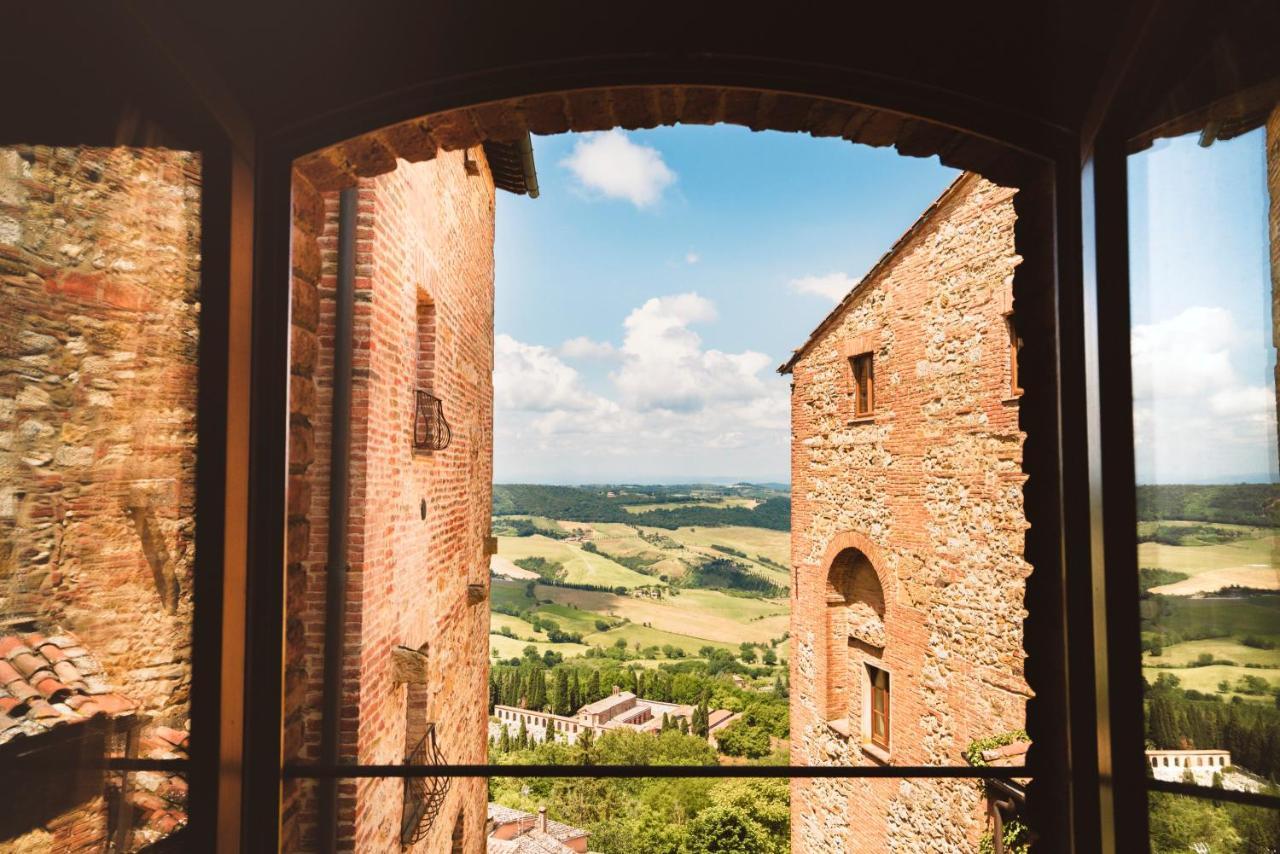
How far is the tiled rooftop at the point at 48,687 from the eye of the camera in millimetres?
1234

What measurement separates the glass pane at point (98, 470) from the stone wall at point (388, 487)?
0.29 meters

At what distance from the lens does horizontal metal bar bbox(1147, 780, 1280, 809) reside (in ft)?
3.75

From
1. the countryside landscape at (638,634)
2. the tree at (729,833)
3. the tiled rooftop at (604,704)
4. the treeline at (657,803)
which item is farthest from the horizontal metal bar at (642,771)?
the tiled rooftop at (604,704)

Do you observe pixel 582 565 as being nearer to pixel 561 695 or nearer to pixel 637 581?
pixel 637 581

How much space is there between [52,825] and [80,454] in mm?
773

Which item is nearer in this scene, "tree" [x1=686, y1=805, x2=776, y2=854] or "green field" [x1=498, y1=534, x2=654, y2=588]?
"tree" [x1=686, y1=805, x2=776, y2=854]

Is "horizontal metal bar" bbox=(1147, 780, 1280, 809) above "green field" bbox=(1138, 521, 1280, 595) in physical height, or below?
below

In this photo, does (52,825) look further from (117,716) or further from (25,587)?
(25,587)

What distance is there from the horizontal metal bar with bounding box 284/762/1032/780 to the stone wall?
19 centimetres

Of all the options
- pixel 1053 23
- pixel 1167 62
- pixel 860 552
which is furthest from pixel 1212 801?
pixel 860 552

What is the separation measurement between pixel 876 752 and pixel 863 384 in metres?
5.32

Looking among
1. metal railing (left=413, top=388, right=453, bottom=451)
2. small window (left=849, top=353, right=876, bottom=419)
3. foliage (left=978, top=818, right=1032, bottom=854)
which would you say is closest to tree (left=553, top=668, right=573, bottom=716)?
small window (left=849, top=353, right=876, bottom=419)

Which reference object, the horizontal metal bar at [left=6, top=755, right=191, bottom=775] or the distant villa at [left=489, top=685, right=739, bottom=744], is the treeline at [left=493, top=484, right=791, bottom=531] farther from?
the horizontal metal bar at [left=6, top=755, right=191, bottom=775]

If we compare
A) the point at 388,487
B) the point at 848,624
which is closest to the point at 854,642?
the point at 848,624
